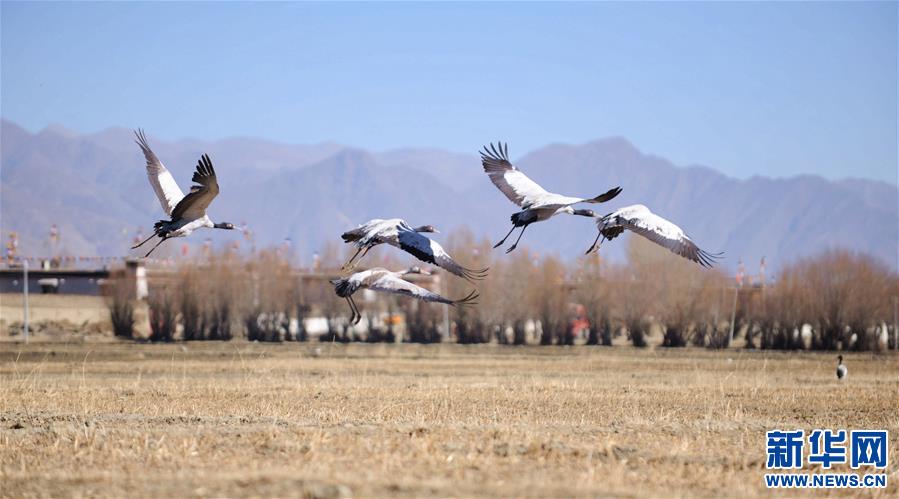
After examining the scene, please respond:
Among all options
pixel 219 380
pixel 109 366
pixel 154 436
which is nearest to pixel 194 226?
pixel 154 436

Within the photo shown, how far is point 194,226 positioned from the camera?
24.2m

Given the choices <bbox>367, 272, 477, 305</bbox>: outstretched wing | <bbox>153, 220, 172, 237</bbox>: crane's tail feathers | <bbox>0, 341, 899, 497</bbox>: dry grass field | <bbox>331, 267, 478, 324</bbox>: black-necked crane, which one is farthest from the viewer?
<bbox>153, 220, 172, 237</bbox>: crane's tail feathers

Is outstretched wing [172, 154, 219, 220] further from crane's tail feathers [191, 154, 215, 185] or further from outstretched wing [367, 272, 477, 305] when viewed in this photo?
outstretched wing [367, 272, 477, 305]

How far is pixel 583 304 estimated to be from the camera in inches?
3425

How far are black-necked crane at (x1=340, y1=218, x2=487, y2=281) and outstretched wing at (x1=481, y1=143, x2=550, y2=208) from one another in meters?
2.02

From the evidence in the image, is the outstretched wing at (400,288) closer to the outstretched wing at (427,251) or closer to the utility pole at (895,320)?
the outstretched wing at (427,251)

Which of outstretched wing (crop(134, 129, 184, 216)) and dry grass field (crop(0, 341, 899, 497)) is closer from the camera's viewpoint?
dry grass field (crop(0, 341, 899, 497))

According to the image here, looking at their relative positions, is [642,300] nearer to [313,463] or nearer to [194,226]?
[194,226]

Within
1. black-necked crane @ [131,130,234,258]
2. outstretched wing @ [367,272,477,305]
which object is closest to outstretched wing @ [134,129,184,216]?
black-necked crane @ [131,130,234,258]

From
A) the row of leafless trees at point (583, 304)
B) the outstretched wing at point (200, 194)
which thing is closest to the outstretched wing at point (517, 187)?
the outstretched wing at point (200, 194)

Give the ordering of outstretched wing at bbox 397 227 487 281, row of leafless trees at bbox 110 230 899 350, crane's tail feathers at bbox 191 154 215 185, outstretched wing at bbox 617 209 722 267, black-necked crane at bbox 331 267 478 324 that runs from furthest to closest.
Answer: row of leafless trees at bbox 110 230 899 350, black-necked crane at bbox 331 267 478 324, crane's tail feathers at bbox 191 154 215 185, outstretched wing at bbox 617 209 722 267, outstretched wing at bbox 397 227 487 281

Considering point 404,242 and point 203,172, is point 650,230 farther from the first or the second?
point 203,172

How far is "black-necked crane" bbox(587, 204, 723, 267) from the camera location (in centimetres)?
2253

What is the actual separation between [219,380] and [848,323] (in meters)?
50.0
